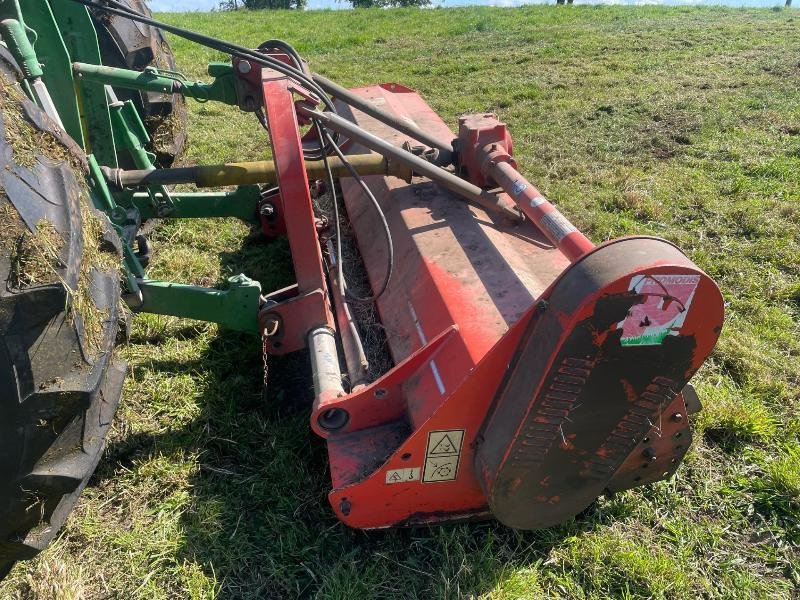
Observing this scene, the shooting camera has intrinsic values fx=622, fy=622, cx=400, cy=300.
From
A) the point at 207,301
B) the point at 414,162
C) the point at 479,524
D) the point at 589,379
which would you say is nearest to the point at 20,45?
the point at 207,301

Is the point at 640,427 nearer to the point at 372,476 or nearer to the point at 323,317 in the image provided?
the point at 372,476

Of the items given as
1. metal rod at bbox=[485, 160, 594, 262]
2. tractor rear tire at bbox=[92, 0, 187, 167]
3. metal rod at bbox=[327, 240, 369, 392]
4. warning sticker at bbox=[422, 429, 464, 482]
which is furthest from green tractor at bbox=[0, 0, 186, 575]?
tractor rear tire at bbox=[92, 0, 187, 167]

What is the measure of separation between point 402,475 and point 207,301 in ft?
3.78

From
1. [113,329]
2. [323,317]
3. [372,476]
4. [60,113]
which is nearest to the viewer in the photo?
[113,329]

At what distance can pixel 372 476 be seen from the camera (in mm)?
2092

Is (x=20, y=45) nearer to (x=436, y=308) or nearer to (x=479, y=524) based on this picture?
(x=436, y=308)

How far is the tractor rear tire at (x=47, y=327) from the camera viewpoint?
1.52 metres

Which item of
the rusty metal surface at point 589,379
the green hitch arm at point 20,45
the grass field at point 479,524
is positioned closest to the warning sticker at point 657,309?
the rusty metal surface at point 589,379

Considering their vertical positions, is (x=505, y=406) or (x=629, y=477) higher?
(x=505, y=406)

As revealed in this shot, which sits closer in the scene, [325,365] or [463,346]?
[463,346]

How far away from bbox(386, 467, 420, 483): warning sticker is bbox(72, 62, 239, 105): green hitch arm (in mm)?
2163

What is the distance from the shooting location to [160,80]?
3053mm

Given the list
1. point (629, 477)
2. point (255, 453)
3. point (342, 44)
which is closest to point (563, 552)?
point (629, 477)

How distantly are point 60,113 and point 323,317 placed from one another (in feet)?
5.10
